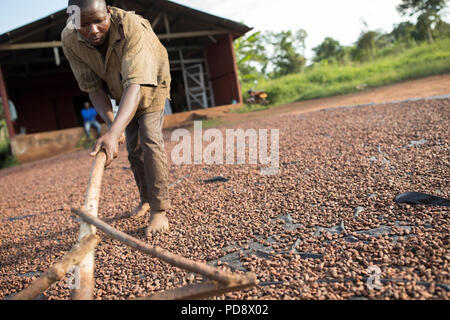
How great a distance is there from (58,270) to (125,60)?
3.62ft

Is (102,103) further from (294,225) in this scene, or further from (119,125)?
(294,225)

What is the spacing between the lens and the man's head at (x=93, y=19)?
64.4 inches

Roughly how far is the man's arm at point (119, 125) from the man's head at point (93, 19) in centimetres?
32

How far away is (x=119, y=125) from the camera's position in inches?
65.1

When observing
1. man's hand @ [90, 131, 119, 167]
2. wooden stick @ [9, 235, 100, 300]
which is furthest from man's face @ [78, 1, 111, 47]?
wooden stick @ [9, 235, 100, 300]

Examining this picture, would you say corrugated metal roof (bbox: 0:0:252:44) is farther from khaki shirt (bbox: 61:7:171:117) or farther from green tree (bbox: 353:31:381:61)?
green tree (bbox: 353:31:381:61)

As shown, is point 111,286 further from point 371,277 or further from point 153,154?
point 371,277

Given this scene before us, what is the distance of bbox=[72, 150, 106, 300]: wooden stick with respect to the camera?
119cm

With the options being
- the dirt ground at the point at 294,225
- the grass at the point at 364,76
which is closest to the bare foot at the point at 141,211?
the dirt ground at the point at 294,225

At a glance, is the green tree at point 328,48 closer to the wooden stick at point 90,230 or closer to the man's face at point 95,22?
the man's face at point 95,22

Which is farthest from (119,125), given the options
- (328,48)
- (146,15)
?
(328,48)

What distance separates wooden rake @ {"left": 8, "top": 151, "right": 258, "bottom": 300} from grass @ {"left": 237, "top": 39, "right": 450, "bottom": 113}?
883 centimetres
